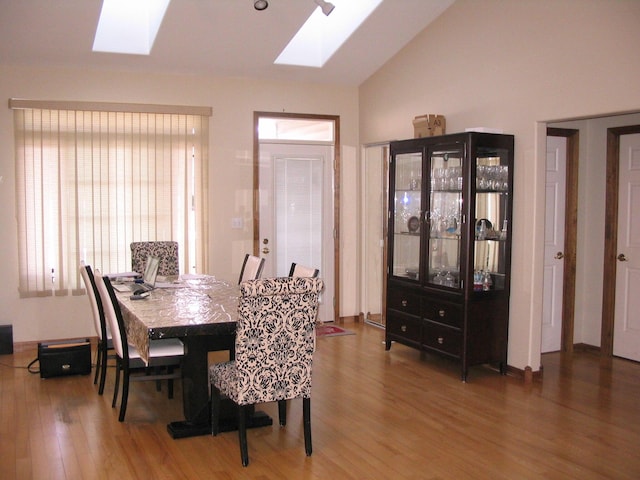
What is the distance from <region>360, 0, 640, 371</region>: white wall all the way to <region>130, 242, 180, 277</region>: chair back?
2.70m

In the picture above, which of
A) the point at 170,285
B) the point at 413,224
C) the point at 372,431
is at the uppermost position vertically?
the point at 413,224

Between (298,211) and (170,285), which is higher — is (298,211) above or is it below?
above

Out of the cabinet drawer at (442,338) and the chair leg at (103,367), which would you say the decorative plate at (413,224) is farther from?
the chair leg at (103,367)

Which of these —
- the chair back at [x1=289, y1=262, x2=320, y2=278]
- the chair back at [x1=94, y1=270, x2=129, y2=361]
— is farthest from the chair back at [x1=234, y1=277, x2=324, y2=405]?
the chair back at [x1=94, y1=270, x2=129, y2=361]

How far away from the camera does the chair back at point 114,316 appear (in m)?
4.14

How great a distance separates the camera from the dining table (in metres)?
3.63

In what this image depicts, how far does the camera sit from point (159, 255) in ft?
19.7

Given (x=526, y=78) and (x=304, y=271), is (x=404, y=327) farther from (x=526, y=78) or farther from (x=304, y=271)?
(x=526, y=78)

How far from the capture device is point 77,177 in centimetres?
619

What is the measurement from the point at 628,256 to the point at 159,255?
4.30 metres

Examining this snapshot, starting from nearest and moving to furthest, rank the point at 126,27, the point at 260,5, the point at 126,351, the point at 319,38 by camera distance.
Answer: the point at 126,351, the point at 260,5, the point at 126,27, the point at 319,38

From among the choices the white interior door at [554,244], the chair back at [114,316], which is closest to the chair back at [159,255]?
the chair back at [114,316]

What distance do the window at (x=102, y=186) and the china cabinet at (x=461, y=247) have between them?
7.50ft

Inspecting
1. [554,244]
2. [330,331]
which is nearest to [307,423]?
[330,331]
